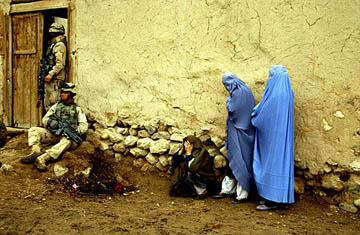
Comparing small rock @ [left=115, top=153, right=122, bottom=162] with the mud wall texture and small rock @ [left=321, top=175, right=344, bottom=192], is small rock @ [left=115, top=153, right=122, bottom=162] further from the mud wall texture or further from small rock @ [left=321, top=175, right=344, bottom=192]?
small rock @ [left=321, top=175, right=344, bottom=192]

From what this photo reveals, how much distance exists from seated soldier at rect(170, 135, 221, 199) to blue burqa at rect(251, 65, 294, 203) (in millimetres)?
696

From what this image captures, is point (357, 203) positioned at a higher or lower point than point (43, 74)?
lower

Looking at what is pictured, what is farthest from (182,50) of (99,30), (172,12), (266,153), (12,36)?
(12,36)

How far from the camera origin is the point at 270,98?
3881 millimetres

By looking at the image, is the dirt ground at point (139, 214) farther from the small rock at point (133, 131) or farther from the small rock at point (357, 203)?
the small rock at point (133, 131)

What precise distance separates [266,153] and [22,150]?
3446mm

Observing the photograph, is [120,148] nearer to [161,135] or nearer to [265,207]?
[161,135]

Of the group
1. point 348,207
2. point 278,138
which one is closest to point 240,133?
point 278,138

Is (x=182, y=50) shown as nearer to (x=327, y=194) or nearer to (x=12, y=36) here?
(x=327, y=194)

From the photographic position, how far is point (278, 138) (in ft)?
12.6

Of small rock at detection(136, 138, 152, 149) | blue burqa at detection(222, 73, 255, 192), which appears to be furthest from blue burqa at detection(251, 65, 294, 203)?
small rock at detection(136, 138, 152, 149)

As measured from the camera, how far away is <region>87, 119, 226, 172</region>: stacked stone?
4.72 m

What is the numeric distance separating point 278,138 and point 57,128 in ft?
9.61

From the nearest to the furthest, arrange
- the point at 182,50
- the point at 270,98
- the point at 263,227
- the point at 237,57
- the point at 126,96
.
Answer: the point at 263,227 < the point at 270,98 < the point at 237,57 < the point at 182,50 < the point at 126,96
